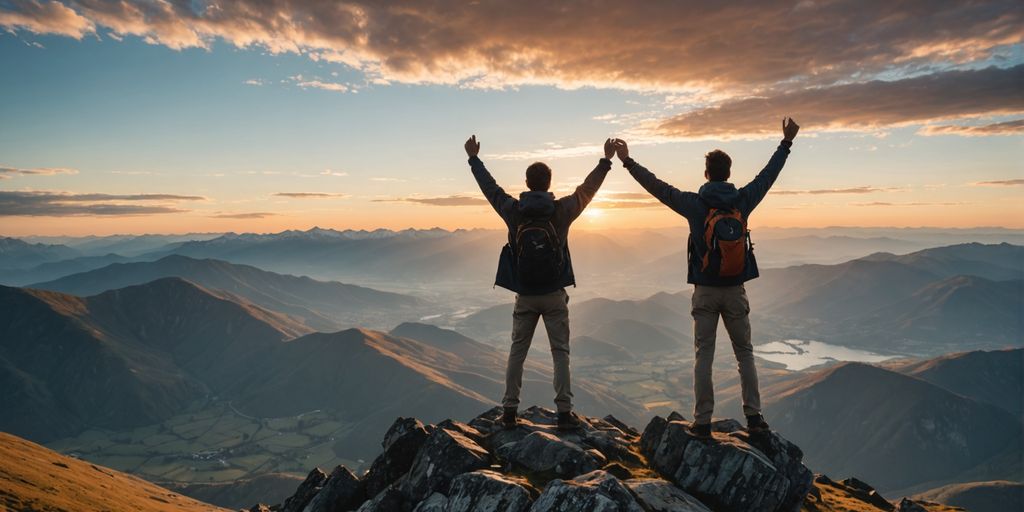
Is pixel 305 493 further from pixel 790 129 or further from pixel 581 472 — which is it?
pixel 790 129

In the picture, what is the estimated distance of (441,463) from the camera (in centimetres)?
1592

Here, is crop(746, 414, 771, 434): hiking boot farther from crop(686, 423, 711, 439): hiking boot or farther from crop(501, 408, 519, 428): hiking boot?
crop(501, 408, 519, 428): hiking boot

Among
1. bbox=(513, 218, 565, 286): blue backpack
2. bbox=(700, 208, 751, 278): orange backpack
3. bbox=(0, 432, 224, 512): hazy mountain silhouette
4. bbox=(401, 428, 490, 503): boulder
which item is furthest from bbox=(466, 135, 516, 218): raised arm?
bbox=(0, 432, 224, 512): hazy mountain silhouette

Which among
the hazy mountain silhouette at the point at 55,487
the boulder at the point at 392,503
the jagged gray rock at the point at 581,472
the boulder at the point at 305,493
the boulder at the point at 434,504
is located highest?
the jagged gray rock at the point at 581,472

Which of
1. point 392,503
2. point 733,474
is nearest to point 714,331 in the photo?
point 733,474

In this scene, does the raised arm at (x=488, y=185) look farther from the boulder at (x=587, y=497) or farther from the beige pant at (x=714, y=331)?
the boulder at (x=587, y=497)

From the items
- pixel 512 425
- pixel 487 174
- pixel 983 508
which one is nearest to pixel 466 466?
pixel 512 425

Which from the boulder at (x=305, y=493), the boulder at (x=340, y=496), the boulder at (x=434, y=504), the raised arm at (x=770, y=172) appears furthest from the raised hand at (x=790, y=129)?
the boulder at (x=305, y=493)

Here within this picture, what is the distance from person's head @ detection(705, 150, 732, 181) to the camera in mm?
13484

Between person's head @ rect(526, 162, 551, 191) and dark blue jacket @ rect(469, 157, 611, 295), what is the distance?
10.9 inches

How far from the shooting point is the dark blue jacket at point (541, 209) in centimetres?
1370

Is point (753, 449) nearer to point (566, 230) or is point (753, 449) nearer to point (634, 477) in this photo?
point (634, 477)

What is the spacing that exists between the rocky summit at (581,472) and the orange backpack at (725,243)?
550cm

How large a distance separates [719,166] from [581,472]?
391 inches
